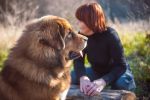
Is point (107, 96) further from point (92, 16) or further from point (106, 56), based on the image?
point (92, 16)

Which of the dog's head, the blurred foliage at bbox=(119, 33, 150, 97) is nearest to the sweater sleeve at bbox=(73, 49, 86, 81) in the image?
the dog's head

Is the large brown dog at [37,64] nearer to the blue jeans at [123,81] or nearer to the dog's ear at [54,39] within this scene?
the dog's ear at [54,39]

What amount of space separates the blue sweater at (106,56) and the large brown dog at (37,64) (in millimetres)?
833

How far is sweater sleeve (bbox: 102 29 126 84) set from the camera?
17.6 ft

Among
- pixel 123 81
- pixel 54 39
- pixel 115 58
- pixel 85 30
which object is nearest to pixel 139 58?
pixel 123 81

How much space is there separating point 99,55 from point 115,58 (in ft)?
0.82

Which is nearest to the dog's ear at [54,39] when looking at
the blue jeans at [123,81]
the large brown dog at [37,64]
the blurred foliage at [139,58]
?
the large brown dog at [37,64]

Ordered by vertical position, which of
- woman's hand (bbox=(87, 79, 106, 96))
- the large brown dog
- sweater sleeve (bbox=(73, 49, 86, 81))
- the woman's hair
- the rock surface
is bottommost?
the rock surface

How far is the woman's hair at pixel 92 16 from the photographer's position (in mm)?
5301

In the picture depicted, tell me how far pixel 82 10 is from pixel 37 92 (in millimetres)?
1261

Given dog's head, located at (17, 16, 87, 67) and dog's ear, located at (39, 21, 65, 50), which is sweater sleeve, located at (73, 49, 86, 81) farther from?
dog's ear, located at (39, 21, 65, 50)

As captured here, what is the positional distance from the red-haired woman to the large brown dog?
648mm

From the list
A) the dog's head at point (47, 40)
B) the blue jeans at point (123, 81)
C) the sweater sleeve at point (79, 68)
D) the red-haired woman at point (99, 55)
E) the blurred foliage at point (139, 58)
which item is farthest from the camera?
the blurred foliage at point (139, 58)

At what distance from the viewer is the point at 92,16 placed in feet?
17.4
